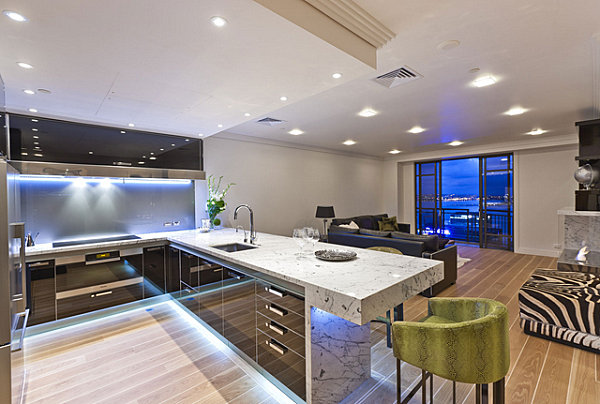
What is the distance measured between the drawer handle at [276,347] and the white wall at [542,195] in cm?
692

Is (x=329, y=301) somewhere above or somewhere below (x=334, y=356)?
above

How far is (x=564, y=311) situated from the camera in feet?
8.33

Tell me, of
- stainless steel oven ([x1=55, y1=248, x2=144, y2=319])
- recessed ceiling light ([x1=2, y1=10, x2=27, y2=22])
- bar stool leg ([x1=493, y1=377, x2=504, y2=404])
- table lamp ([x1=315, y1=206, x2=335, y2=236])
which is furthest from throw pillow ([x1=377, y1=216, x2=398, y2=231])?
recessed ceiling light ([x1=2, y1=10, x2=27, y2=22])

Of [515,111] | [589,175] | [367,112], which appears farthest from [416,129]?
[589,175]

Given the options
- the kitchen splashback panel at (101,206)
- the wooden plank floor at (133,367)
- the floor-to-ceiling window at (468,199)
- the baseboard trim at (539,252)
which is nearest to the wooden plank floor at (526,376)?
the wooden plank floor at (133,367)

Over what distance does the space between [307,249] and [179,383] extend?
1.43 metres

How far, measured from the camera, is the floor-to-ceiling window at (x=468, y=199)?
22.6 feet

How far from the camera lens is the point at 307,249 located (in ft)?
8.11

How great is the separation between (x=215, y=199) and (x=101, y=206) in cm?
143

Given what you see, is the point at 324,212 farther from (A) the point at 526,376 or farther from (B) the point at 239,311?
(A) the point at 526,376

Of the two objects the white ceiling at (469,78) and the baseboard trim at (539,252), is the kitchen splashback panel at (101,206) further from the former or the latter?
the baseboard trim at (539,252)

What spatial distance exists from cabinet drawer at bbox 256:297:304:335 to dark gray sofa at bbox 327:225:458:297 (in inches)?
102

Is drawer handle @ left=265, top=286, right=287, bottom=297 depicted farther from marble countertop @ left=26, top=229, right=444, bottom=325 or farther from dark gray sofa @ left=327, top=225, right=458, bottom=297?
dark gray sofa @ left=327, top=225, right=458, bottom=297

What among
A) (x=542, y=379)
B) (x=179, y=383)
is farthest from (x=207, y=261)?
(x=542, y=379)
